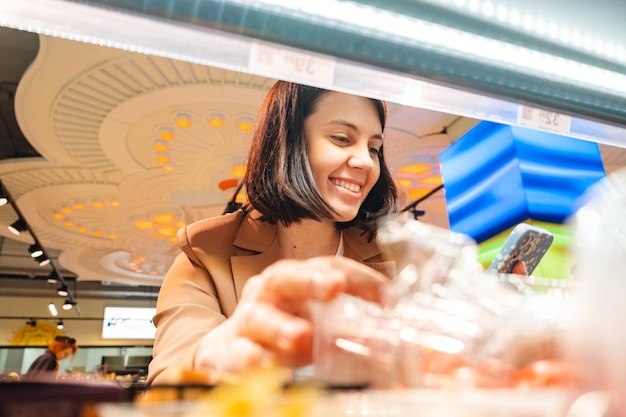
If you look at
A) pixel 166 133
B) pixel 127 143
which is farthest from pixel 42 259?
pixel 166 133

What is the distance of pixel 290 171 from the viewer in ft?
3.52

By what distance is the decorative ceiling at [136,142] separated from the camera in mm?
4203

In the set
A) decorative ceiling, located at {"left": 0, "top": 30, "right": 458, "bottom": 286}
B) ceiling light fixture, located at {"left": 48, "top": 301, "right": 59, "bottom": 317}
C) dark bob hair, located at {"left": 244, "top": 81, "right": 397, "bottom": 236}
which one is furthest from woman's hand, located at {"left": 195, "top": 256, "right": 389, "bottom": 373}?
ceiling light fixture, located at {"left": 48, "top": 301, "right": 59, "bottom": 317}

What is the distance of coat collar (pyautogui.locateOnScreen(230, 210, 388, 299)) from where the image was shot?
1.01m

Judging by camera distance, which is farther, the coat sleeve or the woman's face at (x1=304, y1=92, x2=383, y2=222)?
the woman's face at (x1=304, y1=92, x2=383, y2=222)

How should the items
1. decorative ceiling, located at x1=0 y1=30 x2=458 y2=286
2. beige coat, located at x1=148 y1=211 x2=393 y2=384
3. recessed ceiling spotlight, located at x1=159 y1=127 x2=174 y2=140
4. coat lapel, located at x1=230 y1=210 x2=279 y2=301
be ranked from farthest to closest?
recessed ceiling spotlight, located at x1=159 y1=127 x2=174 y2=140 → decorative ceiling, located at x1=0 y1=30 x2=458 y2=286 → coat lapel, located at x1=230 y1=210 x2=279 y2=301 → beige coat, located at x1=148 y1=211 x2=393 y2=384

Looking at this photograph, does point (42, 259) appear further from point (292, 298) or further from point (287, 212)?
point (292, 298)

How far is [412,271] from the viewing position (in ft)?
1.73

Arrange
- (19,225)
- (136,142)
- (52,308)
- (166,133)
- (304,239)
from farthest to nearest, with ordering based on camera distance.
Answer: (52,308)
(19,225)
(136,142)
(166,133)
(304,239)

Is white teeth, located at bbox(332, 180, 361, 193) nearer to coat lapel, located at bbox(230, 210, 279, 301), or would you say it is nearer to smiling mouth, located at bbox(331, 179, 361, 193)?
smiling mouth, located at bbox(331, 179, 361, 193)

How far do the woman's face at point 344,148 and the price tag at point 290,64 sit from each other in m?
0.20

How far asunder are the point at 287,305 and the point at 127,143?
5242 millimetres

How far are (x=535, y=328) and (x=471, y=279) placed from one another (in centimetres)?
9

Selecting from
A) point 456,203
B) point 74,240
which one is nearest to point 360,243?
point 456,203
